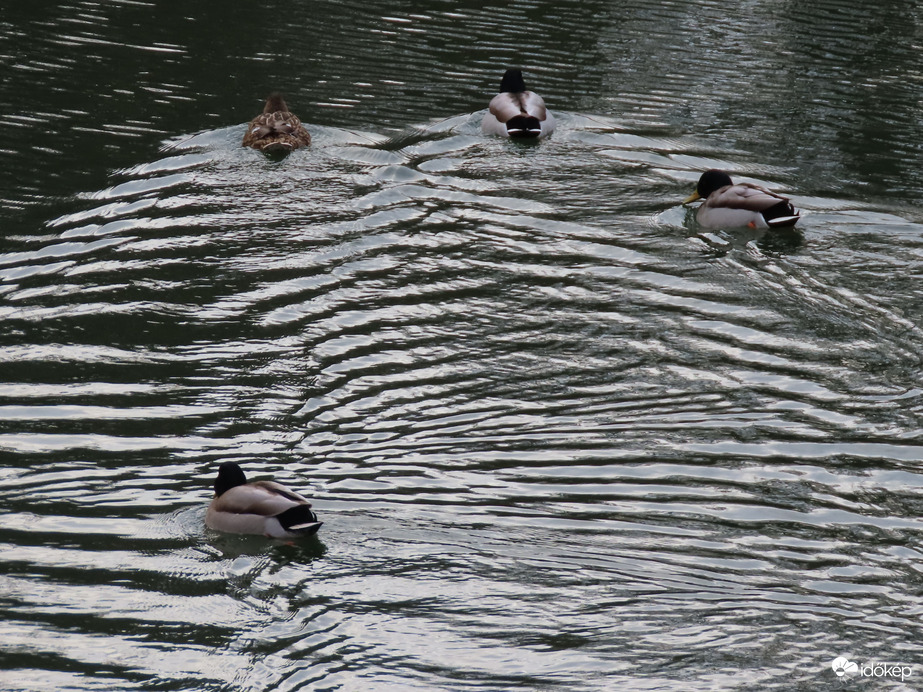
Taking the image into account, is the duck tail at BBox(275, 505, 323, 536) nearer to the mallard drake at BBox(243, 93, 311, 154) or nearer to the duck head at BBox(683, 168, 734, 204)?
the duck head at BBox(683, 168, 734, 204)

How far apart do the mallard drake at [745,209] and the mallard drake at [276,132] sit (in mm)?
4813

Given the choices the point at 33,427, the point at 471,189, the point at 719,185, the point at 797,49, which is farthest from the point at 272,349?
the point at 797,49

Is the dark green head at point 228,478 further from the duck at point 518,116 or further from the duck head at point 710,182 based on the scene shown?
the duck at point 518,116

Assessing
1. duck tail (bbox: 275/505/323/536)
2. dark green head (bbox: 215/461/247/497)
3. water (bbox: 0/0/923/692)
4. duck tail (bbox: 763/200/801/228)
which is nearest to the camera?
water (bbox: 0/0/923/692)

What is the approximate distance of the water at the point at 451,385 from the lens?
22.4 feet

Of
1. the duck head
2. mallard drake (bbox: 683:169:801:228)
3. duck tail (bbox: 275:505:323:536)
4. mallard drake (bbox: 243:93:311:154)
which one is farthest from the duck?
duck tail (bbox: 275:505:323:536)

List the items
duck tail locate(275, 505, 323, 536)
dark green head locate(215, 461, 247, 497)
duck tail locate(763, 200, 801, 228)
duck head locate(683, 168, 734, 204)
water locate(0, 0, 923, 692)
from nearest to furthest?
water locate(0, 0, 923, 692) < duck tail locate(275, 505, 323, 536) < dark green head locate(215, 461, 247, 497) < duck tail locate(763, 200, 801, 228) < duck head locate(683, 168, 734, 204)

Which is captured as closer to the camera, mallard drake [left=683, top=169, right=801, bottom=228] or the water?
the water

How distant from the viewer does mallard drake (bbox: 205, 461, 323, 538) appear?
24.8 ft

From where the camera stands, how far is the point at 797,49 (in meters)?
20.0

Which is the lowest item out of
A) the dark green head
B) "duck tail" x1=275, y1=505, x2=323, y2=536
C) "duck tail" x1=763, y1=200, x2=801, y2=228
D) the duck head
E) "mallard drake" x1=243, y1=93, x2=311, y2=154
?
"duck tail" x1=275, y1=505, x2=323, y2=536

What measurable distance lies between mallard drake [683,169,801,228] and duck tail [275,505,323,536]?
6.96 metres

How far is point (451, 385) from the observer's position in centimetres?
941

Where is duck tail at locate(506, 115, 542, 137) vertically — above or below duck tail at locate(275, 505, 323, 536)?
above
